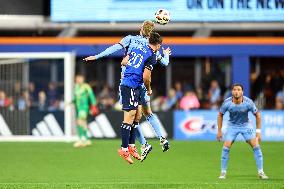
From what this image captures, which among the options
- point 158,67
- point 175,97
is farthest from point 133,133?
point 158,67

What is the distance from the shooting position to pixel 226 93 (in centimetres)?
3089

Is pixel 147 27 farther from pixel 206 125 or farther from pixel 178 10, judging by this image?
pixel 178 10

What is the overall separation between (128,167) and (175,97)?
31.9 ft

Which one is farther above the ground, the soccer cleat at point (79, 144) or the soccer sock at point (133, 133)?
the soccer sock at point (133, 133)

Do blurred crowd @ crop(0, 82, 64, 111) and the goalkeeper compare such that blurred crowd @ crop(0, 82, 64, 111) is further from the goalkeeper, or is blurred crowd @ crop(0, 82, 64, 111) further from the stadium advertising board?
the stadium advertising board

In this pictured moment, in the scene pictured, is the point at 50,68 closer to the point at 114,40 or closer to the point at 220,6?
the point at 114,40

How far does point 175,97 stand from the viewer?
1201 inches

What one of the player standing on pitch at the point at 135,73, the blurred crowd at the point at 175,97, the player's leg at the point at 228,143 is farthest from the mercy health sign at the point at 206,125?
the player standing on pitch at the point at 135,73

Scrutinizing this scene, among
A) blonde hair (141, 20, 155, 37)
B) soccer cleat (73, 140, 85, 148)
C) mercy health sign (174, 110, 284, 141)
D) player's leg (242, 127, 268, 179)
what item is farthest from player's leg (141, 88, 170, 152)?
mercy health sign (174, 110, 284, 141)

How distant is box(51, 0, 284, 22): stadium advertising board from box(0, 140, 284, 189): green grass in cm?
591

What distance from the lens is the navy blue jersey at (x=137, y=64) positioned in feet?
52.3

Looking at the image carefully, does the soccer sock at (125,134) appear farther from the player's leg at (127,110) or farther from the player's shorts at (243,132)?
the player's shorts at (243,132)

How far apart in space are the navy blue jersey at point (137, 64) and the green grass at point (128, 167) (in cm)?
178

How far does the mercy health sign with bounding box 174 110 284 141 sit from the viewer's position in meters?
29.1
